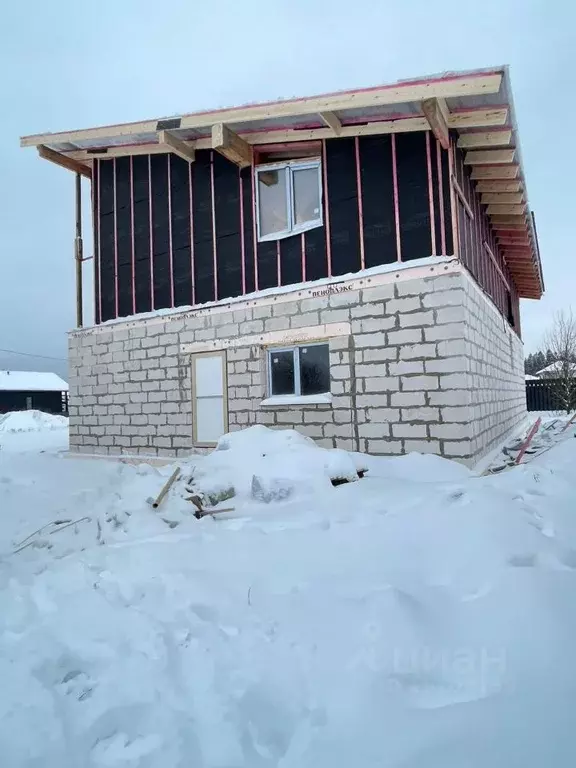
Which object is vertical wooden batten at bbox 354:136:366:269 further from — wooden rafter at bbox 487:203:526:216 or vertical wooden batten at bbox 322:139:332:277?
wooden rafter at bbox 487:203:526:216

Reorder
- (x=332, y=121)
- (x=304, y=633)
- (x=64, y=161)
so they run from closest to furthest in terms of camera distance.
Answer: (x=304, y=633) → (x=332, y=121) → (x=64, y=161)

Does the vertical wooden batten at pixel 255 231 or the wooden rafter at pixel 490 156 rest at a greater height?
the wooden rafter at pixel 490 156

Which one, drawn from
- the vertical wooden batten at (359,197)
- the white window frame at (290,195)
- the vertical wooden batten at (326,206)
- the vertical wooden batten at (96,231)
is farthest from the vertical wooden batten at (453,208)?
the vertical wooden batten at (96,231)

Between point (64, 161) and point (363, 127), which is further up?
point (64, 161)

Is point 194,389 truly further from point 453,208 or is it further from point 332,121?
point 453,208

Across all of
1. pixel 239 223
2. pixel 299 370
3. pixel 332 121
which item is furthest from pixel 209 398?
pixel 332 121

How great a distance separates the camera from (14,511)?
528 centimetres

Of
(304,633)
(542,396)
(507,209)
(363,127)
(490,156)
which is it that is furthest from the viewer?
(542,396)

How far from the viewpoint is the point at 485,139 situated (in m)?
7.39

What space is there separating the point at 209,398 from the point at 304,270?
301 cm

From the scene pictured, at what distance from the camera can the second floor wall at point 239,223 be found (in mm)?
7059

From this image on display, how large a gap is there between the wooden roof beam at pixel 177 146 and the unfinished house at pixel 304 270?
3 centimetres

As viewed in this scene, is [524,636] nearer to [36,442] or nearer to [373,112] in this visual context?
[373,112]

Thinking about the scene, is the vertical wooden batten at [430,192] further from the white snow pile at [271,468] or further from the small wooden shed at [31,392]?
the small wooden shed at [31,392]
